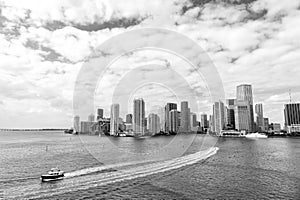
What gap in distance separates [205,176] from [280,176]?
22.0m

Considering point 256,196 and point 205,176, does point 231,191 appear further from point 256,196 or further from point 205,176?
point 205,176

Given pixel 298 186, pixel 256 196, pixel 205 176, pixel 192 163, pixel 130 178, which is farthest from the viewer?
pixel 192 163

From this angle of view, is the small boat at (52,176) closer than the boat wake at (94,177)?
No

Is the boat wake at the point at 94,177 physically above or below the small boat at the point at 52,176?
below

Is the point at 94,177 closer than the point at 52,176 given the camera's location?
No

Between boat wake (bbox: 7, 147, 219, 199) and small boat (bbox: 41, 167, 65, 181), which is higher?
small boat (bbox: 41, 167, 65, 181)

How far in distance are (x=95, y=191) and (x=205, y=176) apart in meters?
32.4

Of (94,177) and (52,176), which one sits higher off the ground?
(52,176)

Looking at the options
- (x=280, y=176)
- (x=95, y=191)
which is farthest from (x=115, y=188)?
(x=280, y=176)

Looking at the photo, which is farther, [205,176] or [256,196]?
[205,176]

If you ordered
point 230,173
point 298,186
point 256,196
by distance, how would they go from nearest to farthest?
point 256,196, point 298,186, point 230,173

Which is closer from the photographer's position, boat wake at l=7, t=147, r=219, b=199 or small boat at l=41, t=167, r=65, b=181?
boat wake at l=7, t=147, r=219, b=199

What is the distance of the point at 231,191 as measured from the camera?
51938 millimetres

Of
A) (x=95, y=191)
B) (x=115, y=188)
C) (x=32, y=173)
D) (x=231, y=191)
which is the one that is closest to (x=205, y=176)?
(x=231, y=191)
